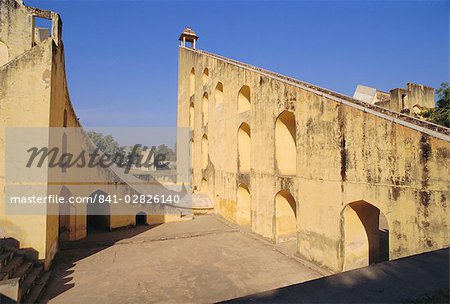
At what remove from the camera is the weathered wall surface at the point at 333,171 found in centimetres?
545

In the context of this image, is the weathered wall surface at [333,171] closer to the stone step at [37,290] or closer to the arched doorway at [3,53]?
the stone step at [37,290]

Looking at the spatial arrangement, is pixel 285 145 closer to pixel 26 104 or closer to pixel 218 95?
pixel 218 95

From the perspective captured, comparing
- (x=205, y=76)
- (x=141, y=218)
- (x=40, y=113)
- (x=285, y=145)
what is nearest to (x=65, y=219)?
(x=141, y=218)

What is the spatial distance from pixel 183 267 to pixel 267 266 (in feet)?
7.57

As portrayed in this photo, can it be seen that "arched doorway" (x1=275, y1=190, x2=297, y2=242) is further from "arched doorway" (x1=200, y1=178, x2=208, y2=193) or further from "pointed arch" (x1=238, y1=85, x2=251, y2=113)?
"arched doorway" (x1=200, y1=178, x2=208, y2=193)

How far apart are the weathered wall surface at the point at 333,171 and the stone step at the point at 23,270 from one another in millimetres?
6966

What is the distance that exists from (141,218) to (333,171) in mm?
9016

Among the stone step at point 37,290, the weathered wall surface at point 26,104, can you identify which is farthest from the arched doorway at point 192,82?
the stone step at point 37,290

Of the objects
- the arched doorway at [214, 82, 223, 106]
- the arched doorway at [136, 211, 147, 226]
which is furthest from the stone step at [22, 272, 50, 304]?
the arched doorway at [214, 82, 223, 106]

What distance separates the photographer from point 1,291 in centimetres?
485

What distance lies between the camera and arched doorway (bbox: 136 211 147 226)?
12805 millimetres

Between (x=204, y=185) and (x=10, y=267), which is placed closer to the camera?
(x=10, y=267)

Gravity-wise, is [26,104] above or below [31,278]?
above

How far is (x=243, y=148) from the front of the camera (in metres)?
13.4
